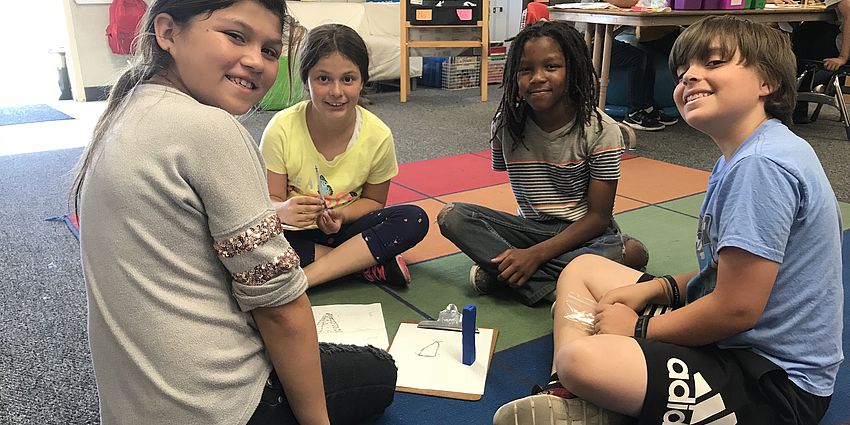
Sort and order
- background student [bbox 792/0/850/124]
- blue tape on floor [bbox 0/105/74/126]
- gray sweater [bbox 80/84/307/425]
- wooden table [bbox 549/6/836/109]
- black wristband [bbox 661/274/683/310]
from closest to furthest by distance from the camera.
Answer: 1. gray sweater [bbox 80/84/307/425]
2. black wristband [bbox 661/274/683/310]
3. wooden table [bbox 549/6/836/109]
4. background student [bbox 792/0/850/124]
5. blue tape on floor [bbox 0/105/74/126]

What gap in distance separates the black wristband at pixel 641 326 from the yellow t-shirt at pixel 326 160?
2.58 ft

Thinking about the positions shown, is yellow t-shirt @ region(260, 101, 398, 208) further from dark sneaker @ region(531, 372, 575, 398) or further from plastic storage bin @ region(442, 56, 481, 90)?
plastic storage bin @ region(442, 56, 481, 90)

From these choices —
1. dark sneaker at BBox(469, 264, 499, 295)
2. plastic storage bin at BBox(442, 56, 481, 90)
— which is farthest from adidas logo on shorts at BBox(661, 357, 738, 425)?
plastic storage bin at BBox(442, 56, 481, 90)

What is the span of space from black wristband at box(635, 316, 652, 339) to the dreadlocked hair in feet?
1.87

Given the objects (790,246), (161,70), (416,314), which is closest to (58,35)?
(416,314)

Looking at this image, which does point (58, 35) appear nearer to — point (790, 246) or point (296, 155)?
point (296, 155)

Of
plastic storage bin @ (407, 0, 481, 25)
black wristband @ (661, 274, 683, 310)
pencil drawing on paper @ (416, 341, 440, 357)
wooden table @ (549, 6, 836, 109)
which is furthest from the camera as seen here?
plastic storage bin @ (407, 0, 481, 25)

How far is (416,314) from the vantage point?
1.44 meters

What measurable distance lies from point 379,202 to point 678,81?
2.73 ft

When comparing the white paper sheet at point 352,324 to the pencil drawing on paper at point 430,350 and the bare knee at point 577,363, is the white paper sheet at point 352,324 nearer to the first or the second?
the pencil drawing on paper at point 430,350

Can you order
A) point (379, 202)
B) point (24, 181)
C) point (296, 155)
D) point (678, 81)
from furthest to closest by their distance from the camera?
point (24, 181) → point (379, 202) → point (296, 155) → point (678, 81)

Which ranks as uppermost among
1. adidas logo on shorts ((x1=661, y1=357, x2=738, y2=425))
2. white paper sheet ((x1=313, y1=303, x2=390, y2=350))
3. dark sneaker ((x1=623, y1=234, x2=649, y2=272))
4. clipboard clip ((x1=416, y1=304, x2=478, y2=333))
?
adidas logo on shorts ((x1=661, y1=357, x2=738, y2=425))

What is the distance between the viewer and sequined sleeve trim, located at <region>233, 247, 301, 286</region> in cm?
71

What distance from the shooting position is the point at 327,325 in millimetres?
1361
